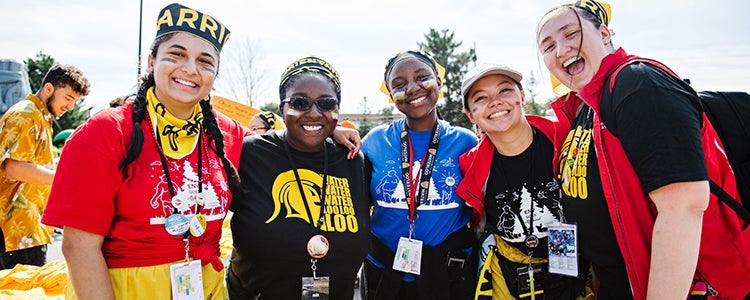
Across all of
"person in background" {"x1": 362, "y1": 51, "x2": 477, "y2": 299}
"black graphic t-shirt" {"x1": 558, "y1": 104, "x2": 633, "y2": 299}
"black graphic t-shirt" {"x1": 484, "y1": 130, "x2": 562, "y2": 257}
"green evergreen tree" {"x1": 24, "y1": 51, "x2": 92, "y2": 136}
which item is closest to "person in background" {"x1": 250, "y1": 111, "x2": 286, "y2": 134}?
"person in background" {"x1": 362, "y1": 51, "x2": 477, "y2": 299}

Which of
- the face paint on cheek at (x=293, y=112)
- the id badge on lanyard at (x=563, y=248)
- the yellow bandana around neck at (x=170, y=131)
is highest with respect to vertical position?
the face paint on cheek at (x=293, y=112)

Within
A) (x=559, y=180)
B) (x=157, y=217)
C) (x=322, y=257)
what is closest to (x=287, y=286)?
(x=322, y=257)

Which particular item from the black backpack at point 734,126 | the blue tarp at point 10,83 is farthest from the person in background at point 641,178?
the blue tarp at point 10,83

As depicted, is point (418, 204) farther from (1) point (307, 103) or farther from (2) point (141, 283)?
(2) point (141, 283)

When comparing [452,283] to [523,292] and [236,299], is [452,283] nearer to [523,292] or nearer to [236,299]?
[523,292]

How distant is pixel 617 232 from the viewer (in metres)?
1.98

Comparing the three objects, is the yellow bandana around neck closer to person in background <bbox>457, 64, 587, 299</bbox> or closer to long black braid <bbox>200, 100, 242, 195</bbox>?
long black braid <bbox>200, 100, 242, 195</bbox>

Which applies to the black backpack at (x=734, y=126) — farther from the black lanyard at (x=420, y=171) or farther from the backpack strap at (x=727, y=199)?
the black lanyard at (x=420, y=171)

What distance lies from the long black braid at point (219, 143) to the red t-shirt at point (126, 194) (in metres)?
0.07

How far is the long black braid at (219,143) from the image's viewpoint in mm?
2301

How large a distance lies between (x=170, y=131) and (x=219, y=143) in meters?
0.27

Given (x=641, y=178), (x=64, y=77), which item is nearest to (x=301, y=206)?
(x=641, y=178)

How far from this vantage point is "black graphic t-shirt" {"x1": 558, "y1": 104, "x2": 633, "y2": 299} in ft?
7.21

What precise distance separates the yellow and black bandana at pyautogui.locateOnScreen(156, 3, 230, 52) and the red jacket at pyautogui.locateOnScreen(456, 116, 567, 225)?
176 centimetres
